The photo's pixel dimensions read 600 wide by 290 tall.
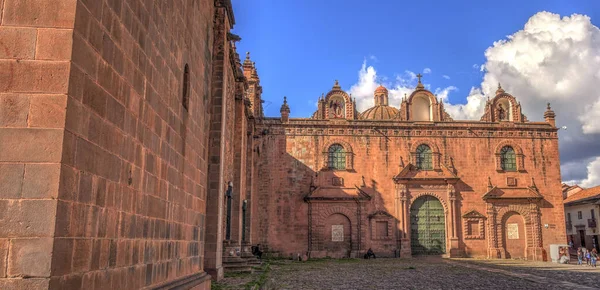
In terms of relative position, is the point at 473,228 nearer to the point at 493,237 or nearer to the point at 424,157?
the point at 493,237

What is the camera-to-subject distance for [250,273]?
1384 cm

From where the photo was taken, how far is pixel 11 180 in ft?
9.68

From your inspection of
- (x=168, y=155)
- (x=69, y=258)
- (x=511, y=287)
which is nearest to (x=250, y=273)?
(x=511, y=287)

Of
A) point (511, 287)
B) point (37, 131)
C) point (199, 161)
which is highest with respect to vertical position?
point (199, 161)

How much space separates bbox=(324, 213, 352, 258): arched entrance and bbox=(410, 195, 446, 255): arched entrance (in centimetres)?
341

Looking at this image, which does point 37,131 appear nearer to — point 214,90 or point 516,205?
point 214,90

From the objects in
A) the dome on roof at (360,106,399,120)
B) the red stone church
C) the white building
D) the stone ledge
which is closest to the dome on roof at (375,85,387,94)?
the dome on roof at (360,106,399,120)

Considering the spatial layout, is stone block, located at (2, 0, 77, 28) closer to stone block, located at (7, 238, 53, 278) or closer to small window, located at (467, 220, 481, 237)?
stone block, located at (7, 238, 53, 278)

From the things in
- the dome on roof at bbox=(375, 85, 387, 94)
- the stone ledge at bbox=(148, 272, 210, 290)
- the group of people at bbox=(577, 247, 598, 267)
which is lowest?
the group of people at bbox=(577, 247, 598, 267)

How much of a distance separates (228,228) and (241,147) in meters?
3.32

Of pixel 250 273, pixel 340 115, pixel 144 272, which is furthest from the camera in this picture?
pixel 340 115

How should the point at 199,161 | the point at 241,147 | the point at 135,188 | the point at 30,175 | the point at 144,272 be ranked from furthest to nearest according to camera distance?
the point at 241,147, the point at 199,161, the point at 144,272, the point at 135,188, the point at 30,175

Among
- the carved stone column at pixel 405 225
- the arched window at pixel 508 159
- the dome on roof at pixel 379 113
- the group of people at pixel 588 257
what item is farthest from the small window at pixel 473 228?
the dome on roof at pixel 379 113

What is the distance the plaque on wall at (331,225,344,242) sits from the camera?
25.5m
